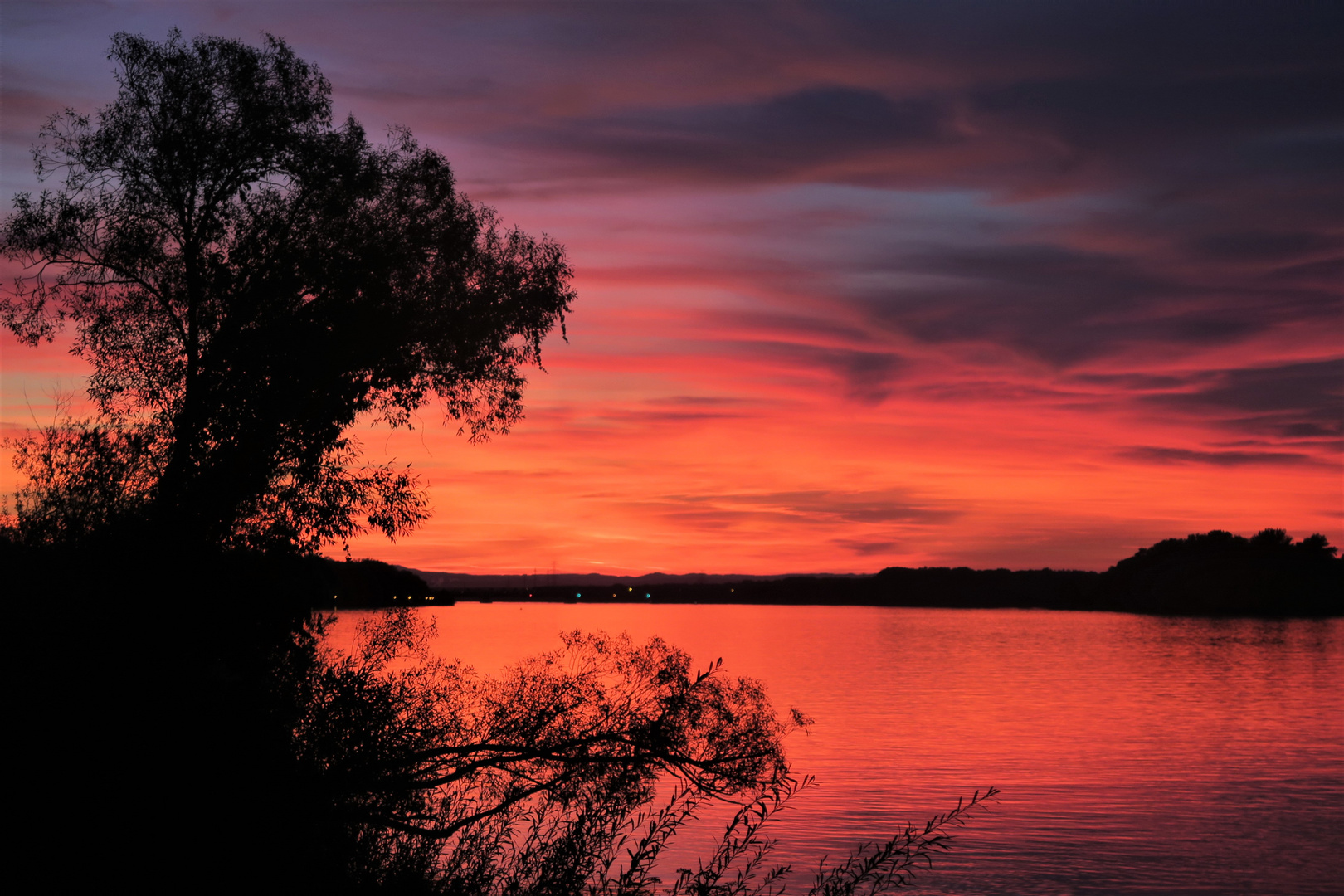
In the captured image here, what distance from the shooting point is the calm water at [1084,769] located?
3497 centimetres

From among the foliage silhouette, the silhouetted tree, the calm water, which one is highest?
the silhouetted tree

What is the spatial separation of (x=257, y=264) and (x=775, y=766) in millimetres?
14922

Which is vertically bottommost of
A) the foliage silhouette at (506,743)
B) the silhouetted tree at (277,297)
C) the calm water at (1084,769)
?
the calm water at (1084,769)

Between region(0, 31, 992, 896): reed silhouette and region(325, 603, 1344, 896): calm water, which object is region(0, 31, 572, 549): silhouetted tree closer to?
region(0, 31, 992, 896): reed silhouette

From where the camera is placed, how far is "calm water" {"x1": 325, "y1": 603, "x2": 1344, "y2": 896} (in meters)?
35.0

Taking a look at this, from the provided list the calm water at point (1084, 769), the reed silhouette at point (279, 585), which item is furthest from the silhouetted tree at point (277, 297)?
the calm water at point (1084, 769)

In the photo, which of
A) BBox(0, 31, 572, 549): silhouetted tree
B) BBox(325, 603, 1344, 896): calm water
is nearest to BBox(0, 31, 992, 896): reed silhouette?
BBox(0, 31, 572, 549): silhouetted tree

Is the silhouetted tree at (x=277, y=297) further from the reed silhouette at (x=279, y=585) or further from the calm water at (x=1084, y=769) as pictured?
the calm water at (x=1084, y=769)

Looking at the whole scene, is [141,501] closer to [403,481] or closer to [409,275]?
[403,481]

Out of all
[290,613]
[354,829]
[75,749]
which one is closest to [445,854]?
[354,829]

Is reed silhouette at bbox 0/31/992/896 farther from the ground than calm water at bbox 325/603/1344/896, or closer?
farther from the ground

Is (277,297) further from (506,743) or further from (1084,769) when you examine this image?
(1084,769)

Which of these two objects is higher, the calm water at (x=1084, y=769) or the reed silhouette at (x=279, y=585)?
the reed silhouette at (x=279, y=585)

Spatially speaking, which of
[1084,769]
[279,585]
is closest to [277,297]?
[279,585]
